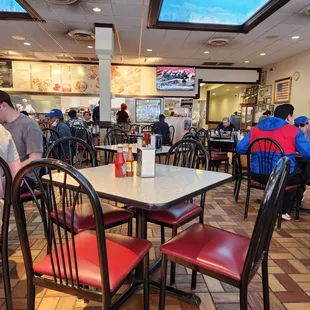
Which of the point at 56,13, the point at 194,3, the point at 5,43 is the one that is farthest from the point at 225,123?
the point at 5,43

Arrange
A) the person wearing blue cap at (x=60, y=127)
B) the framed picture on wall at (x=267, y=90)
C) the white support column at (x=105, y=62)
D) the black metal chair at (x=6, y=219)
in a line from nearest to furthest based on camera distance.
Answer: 1. the black metal chair at (x=6, y=219)
2. the person wearing blue cap at (x=60, y=127)
3. the white support column at (x=105, y=62)
4. the framed picture on wall at (x=267, y=90)

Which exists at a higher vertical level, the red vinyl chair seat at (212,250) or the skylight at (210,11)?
the skylight at (210,11)

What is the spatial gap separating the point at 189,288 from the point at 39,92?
26.9 feet

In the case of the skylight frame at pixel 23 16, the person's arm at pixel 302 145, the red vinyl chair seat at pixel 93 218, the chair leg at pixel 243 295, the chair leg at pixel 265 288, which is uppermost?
the skylight frame at pixel 23 16

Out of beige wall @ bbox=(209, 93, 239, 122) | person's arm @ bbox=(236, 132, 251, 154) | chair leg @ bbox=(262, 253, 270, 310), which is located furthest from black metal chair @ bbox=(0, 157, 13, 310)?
beige wall @ bbox=(209, 93, 239, 122)

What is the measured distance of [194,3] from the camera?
4.22 meters

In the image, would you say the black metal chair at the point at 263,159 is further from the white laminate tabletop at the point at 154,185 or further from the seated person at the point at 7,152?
the seated person at the point at 7,152

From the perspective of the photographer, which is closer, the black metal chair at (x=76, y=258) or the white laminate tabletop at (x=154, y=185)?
the black metal chair at (x=76, y=258)

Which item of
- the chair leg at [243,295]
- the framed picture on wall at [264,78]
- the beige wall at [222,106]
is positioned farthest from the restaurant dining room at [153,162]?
the beige wall at [222,106]

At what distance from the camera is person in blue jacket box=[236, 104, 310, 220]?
2588mm

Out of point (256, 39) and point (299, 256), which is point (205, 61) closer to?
point (256, 39)

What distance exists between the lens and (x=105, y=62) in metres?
5.19

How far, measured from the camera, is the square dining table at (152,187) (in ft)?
3.81

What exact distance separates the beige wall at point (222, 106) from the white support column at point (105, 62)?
8.84 m
